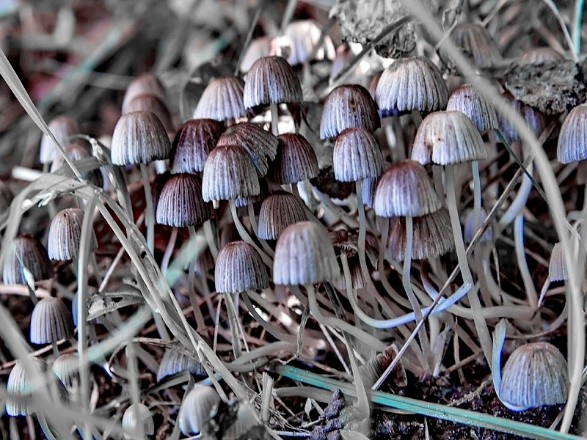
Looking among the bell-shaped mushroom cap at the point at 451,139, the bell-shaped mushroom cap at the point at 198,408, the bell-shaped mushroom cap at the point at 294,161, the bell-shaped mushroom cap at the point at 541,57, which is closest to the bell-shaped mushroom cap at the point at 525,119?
the bell-shaped mushroom cap at the point at 541,57

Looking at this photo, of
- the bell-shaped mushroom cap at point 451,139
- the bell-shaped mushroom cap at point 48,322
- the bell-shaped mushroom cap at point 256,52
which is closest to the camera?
the bell-shaped mushroom cap at point 451,139

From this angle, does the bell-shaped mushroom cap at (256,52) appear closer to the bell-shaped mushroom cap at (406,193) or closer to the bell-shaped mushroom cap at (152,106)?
the bell-shaped mushroom cap at (152,106)

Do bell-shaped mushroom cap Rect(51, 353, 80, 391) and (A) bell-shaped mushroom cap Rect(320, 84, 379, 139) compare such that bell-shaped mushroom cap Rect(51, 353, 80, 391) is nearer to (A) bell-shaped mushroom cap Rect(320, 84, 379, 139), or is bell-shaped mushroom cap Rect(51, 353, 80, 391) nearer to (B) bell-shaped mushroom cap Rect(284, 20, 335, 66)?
(A) bell-shaped mushroom cap Rect(320, 84, 379, 139)

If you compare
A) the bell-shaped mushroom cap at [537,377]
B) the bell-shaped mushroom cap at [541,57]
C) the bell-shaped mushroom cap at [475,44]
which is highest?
the bell-shaped mushroom cap at [475,44]

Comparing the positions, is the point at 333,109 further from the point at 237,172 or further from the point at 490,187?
the point at 490,187

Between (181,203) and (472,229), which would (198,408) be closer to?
(181,203)

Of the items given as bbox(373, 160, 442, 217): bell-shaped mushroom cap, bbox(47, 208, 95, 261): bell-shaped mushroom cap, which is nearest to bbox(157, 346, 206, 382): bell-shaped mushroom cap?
bbox(47, 208, 95, 261): bell-shaped mushroom cap
